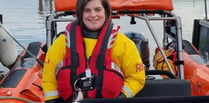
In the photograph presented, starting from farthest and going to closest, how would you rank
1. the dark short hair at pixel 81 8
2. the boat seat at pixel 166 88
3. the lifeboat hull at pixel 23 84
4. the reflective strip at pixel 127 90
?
1. the lifeboat hull at pixel 23 84
2. the boat seat at pixel 166 88
3. the reflective strip at pixel 127 90
4. the dark short hair at pixel 81 8

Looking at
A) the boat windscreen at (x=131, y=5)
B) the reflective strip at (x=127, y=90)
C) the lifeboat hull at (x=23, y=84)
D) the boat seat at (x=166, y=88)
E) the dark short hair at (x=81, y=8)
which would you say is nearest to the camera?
the dark short hair at (x=81, y=8)

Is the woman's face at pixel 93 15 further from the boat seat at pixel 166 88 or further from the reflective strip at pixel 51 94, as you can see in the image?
the boat seat at pixel 166 88

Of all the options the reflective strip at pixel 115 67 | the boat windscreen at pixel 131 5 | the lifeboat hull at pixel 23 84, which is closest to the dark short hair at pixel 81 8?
the reflective strip at pixel 115 67

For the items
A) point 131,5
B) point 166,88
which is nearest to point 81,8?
point 166,88

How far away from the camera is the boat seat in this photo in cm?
271

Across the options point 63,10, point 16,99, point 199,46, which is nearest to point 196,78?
point 63,10

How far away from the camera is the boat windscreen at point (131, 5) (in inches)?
157

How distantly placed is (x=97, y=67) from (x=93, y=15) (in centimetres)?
33

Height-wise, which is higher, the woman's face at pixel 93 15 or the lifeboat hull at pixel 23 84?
the woman's face at pixel 93 15

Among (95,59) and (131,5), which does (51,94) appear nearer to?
(95,59)

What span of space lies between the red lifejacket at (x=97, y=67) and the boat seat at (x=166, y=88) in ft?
1.13

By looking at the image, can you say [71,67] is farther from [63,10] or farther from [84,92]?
[63,10]

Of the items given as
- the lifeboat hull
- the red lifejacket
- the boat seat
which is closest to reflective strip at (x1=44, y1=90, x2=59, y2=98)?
the red lifejacket

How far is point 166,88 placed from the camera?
2.72 metres
